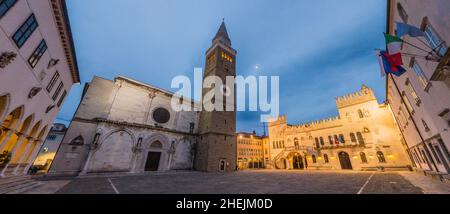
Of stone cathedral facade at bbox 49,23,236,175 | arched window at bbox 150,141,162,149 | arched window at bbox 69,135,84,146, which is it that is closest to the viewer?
arched window at bbox 69,135,84,146

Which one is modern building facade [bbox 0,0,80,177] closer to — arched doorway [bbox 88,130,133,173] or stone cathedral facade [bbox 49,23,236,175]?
stone cathedral facade [bbox 49,23,236,175]

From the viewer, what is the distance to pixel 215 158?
23.0 meters

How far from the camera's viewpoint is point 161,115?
77.8ft

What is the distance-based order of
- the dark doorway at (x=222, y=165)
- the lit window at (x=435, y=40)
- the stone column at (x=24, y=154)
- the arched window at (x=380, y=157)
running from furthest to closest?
the arched window at (x=380, y=157) < the dark doorway at (x=222, y=165) < the stone column at (x=24, y=154) < the lit window at (x=435, y=40)

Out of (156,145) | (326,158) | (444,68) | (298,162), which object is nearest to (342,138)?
(326,158)

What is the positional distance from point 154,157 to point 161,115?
6.36m

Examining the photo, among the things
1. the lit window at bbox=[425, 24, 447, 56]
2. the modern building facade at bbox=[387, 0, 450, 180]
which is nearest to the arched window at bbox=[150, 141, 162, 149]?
the modern building facade at bbox=[387, 0, 450, 180]

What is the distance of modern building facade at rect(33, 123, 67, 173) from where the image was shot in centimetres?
2625

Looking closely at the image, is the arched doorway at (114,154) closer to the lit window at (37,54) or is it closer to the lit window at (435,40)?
the lit window at (37,54)

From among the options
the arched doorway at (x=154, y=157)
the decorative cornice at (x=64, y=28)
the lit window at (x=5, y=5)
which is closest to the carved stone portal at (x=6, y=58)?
the lit window at (x=5, y=5)

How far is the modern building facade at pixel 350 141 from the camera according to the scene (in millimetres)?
24314

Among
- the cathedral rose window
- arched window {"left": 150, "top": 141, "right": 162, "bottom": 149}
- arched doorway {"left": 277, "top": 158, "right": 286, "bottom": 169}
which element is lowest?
arched doorway {"left": 277, "top": 158, "right": 286, "bottom": 169}

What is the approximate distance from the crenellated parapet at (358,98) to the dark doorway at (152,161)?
115 feet

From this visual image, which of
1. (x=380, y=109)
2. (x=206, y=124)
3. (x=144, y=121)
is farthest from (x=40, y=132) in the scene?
(x=380, y=109)
